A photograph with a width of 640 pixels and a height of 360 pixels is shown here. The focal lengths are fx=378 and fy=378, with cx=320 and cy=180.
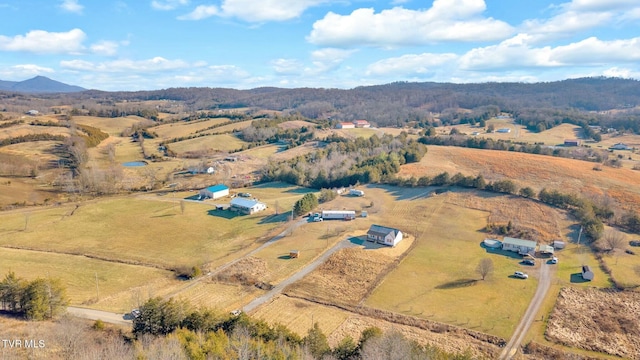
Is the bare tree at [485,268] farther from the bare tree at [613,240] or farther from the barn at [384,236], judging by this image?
the bare tree at [613,240]

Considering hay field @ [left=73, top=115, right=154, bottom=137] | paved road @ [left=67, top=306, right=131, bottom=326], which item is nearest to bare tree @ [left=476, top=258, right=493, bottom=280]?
paved road @ [left=67, top=306, right=131, bottom=326]

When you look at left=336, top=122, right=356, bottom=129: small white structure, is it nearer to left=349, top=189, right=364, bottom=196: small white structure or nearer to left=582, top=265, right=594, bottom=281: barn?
left=349, top=189, right=364, bottom=196: small white structure

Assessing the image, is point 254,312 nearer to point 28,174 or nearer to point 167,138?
point 28,174

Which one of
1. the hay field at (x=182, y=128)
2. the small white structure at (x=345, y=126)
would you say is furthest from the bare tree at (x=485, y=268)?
the hay field at (x=182, y=128)

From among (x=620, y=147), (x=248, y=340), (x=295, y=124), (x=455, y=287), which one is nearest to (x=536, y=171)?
(x=455, y=287)

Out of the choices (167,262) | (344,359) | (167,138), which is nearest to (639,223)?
(344,359)

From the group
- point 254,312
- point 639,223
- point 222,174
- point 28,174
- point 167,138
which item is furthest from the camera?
point 167,138
